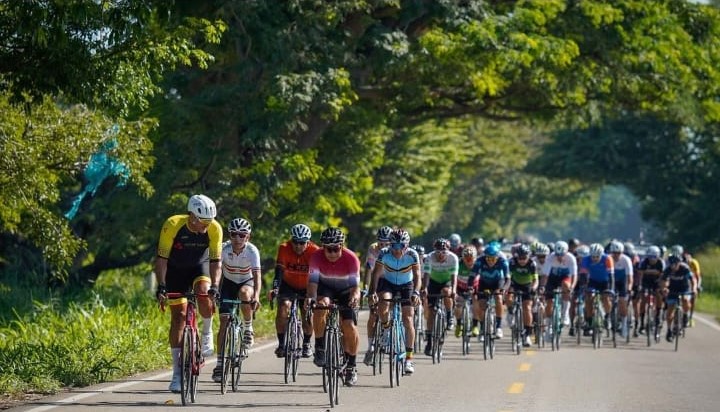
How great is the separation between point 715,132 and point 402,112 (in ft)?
90.3

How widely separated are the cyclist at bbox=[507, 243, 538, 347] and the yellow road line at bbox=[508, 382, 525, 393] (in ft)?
21.7

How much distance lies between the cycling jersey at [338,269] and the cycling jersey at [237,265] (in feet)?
3.18

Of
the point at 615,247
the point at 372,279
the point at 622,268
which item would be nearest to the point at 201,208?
the point at 372,279

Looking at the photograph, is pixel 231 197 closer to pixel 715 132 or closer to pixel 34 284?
pixel 34 284

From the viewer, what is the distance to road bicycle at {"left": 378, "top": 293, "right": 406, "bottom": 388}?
625 inches

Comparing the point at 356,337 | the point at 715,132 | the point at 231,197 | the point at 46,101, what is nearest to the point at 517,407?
the point at 356,337

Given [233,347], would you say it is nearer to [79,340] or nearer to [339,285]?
[339,285]

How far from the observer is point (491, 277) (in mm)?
22641

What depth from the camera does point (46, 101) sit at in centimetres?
1866

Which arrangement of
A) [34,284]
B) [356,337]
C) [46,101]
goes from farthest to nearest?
[34,284]
[46,101]
[356,337]

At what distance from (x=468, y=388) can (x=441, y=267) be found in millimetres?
5457

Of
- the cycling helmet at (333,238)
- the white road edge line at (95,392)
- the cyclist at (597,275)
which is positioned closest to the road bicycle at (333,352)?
the cycling helmet at (333,238)

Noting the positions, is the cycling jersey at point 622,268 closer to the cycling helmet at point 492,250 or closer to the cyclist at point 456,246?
the cyclist at point 456,246

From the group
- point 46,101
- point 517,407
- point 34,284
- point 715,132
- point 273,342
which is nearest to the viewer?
point 517,407
